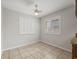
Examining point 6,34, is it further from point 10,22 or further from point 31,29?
point 31,29

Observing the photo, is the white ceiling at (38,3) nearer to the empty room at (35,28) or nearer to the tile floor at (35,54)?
the empty room at (35,28)

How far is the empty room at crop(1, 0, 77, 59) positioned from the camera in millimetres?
2930

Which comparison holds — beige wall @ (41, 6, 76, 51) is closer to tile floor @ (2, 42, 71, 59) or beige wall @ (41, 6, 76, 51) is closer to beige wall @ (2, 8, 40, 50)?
tile floor @ (2, 42, 71, 59)

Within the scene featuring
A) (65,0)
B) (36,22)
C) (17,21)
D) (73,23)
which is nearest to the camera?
(65,0)

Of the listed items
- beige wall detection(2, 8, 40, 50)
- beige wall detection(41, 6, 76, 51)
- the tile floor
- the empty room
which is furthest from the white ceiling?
the tile floor

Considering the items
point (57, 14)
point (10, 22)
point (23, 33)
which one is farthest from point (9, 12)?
point (57, 14)

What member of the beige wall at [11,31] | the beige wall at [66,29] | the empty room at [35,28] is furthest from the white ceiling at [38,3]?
the beige wall at [11,31]

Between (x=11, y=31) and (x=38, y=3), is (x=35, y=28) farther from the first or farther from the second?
(x=38, y=3)

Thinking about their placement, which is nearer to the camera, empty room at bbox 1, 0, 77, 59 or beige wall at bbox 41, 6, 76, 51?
empty room at bbox 1, 0, 77, 59

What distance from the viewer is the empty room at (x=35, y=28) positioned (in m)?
2.93

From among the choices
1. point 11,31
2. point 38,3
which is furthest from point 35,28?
point 38,3

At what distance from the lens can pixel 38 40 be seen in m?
5.87

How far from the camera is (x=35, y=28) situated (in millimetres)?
5578

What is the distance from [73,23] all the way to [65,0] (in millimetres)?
1230
